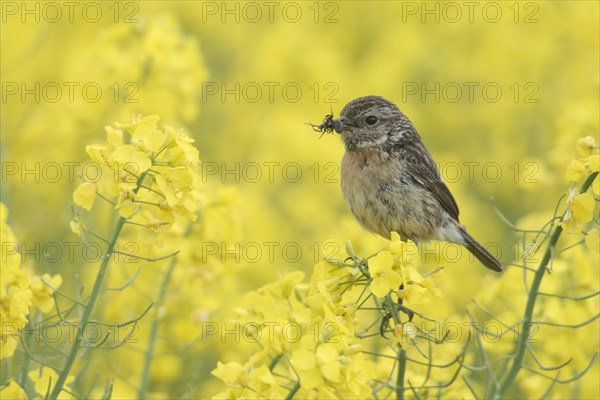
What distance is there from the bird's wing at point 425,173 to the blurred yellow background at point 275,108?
36 centimetres

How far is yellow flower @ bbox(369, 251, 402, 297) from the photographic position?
2.55 m

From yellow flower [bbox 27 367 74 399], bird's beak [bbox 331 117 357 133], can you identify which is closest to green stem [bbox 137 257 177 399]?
yellow flower [bbox 27 367 74 399]

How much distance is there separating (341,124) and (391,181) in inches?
13.7

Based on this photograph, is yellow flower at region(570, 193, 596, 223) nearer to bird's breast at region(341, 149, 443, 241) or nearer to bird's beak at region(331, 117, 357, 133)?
bird's breast at region(341, 149, 443, 241)

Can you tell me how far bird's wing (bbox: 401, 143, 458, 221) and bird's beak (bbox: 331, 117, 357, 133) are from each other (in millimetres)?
274

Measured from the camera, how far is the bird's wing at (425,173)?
433 cm

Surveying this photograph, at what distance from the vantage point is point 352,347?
2.51 meters

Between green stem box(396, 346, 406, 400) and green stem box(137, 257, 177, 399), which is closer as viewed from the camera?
green stem box(396, 346, 406, 400)

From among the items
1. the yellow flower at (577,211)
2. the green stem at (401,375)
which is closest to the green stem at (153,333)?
the green stem at (401,375)

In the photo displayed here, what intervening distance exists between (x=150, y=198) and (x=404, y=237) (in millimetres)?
1696

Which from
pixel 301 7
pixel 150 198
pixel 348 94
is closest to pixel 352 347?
pixel 150 198

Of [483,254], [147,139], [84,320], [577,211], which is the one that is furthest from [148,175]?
[483,254]

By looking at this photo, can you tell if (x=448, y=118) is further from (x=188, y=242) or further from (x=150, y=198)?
(x=150, y=198)

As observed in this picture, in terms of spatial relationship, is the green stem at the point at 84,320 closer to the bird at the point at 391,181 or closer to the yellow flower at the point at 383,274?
the yellow flower at the point at 383,274
